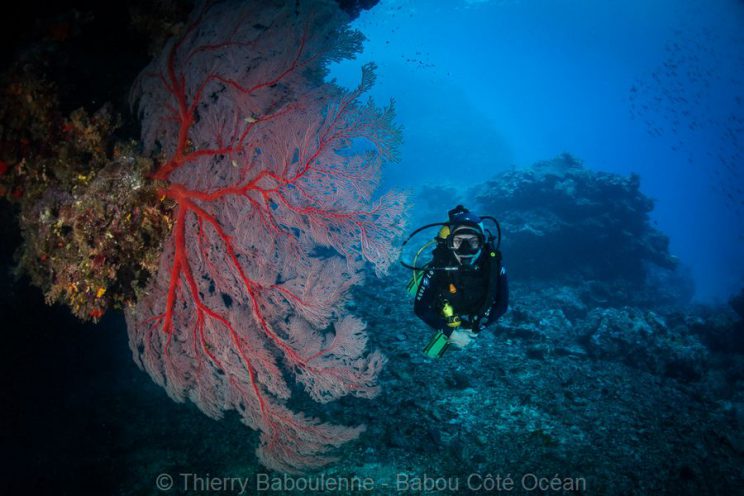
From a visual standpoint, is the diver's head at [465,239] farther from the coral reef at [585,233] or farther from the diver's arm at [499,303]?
the coral reef at [585,233]

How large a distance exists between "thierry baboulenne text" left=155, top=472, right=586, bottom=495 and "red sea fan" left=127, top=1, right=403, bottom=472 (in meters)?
0.61

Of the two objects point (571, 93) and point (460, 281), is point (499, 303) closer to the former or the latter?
point (460, 281)

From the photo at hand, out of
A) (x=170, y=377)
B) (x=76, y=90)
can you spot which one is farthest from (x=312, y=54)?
(x=170, y=377)

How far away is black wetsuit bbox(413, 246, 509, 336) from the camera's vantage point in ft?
14.0

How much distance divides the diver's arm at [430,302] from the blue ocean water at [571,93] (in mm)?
33360

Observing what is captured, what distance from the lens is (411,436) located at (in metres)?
4.91

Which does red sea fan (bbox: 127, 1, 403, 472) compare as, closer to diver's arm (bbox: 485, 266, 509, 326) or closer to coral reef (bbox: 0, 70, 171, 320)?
coral reef (bbox: 0, 70, 171, 320)

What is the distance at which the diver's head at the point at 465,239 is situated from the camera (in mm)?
4176

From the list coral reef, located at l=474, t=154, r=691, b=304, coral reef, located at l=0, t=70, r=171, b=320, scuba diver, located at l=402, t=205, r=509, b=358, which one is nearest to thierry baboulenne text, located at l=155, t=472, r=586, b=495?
scuba diver, located at l=402, t=205, r=509, b=358

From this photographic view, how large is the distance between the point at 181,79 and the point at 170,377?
3220 mm

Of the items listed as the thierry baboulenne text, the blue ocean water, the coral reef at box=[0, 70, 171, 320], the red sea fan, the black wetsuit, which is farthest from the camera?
the blue ocean water

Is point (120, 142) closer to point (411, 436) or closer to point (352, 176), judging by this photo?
point (352, 176)

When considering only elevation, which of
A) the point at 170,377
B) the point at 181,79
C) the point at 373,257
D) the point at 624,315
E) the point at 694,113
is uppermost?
the point at 694,113

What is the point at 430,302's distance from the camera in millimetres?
4477
